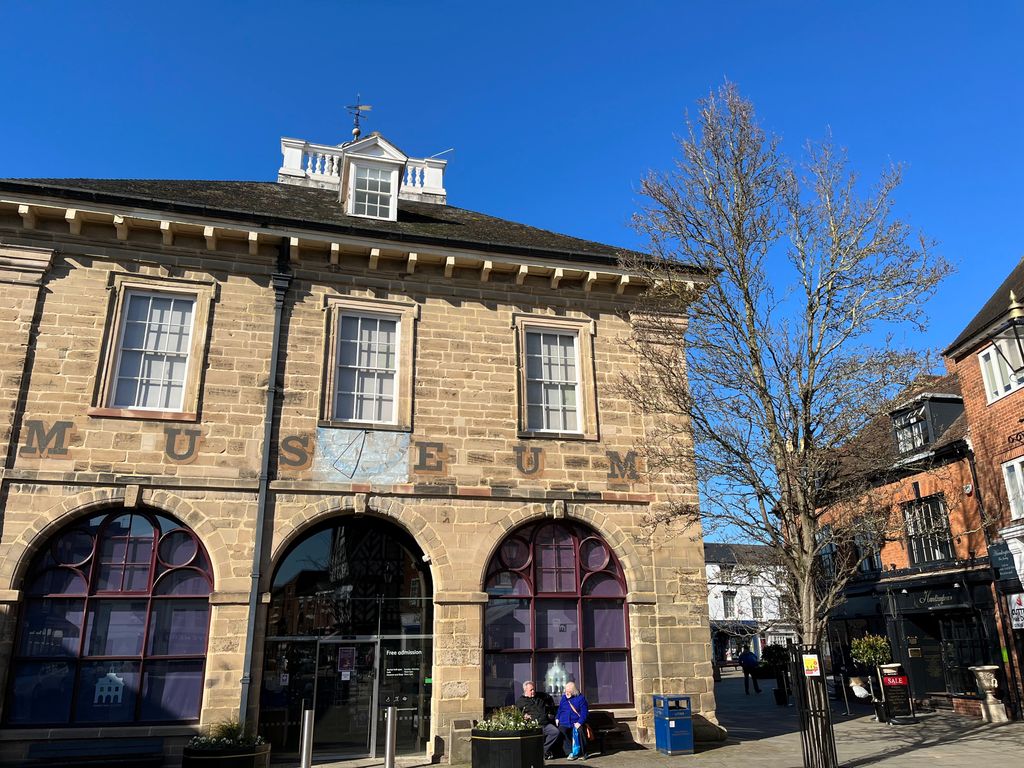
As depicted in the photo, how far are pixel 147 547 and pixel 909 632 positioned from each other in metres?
19.0

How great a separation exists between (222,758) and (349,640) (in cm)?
359

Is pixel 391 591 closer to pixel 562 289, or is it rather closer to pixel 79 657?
pixel 79 657

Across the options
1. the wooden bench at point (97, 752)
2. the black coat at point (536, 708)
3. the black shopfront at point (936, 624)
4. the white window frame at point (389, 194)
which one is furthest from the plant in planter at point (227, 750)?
the black shopfront at point (936, 624)

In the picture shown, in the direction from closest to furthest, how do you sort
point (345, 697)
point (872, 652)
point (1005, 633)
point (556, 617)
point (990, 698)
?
point (345, 697), point (556, 617), point (990, 698), point (1005, 633), point (872, 652)

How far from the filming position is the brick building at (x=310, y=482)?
446 inches

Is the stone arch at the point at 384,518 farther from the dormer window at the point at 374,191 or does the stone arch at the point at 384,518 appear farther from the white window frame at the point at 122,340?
the dormer window at the point at 374,191

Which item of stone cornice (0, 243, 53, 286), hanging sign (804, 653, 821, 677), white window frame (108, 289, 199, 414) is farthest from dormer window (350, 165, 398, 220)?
hanging sign (804, 653, 821, 677)

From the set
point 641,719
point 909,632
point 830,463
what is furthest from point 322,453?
point 909,632

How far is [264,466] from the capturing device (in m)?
12.2

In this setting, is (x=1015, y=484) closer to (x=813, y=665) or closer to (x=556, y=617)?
(x=813, y=665)

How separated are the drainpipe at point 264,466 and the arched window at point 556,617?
380 centimetres

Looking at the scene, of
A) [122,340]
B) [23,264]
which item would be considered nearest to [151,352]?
[122,340]

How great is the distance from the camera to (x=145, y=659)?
11.2 meters

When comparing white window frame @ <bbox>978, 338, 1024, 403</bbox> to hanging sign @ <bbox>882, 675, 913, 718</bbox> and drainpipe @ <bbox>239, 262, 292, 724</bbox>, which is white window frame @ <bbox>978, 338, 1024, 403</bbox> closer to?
hanging sign @ <bbox>882, 675, 913, 718</bbox>
